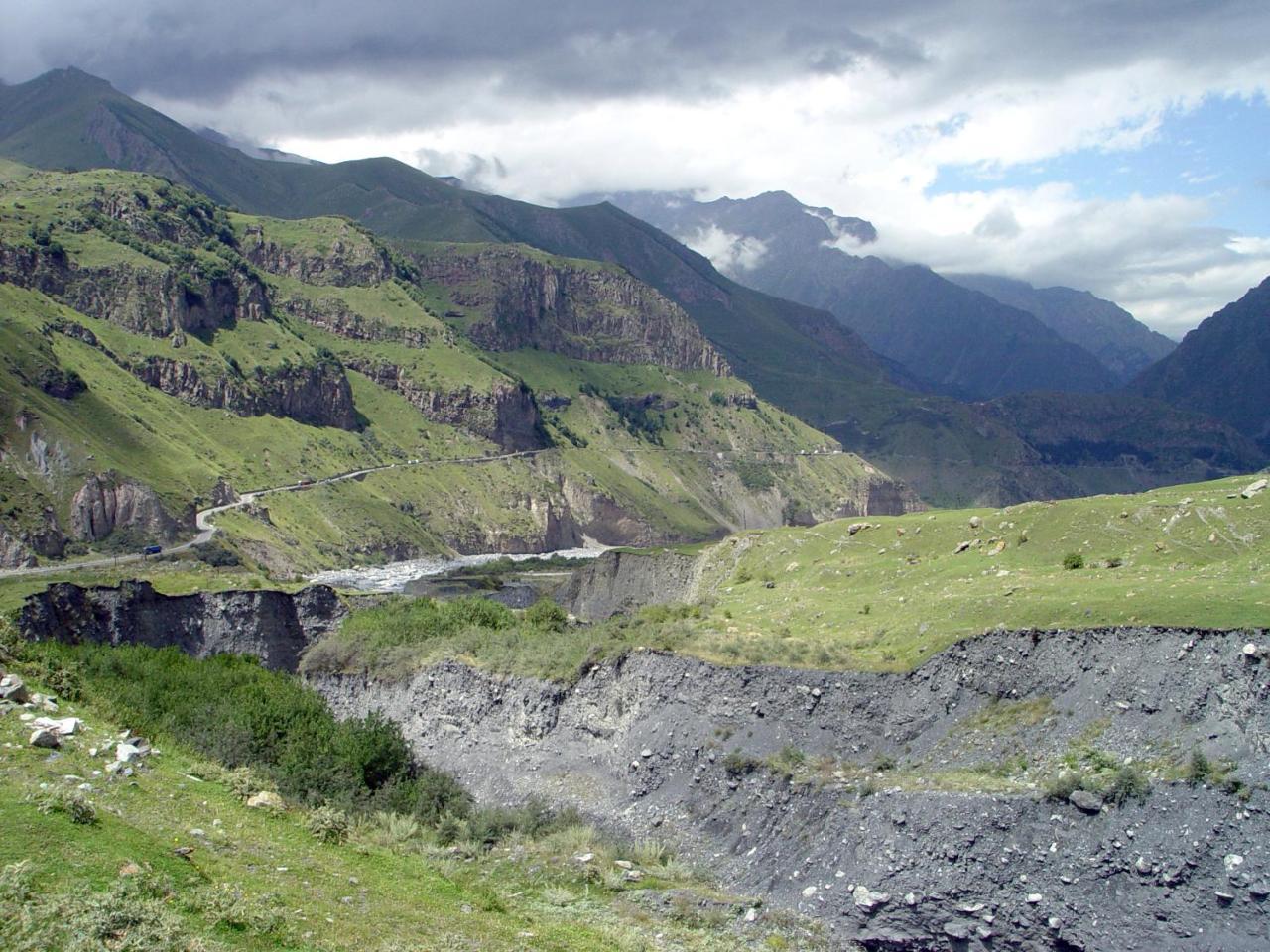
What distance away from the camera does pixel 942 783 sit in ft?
115

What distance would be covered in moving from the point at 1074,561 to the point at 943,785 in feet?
55.8

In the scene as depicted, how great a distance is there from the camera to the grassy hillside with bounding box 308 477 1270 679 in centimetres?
Result: 4091

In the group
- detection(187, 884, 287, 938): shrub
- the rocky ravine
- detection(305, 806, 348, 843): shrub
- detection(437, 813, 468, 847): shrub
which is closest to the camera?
detection(187, 884, 287, 938): shrub

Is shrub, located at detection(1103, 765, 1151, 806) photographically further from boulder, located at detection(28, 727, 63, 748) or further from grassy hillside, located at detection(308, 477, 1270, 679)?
boulder, located at detection(28, 727, 63, 748)

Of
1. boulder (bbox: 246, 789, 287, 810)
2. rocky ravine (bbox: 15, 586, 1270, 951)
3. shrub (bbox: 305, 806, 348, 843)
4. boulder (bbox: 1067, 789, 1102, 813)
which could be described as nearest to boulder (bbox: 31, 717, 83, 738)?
boulder (bbox: 246, 789, 287, 810)

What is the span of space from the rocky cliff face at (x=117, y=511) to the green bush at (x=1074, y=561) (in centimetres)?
11554

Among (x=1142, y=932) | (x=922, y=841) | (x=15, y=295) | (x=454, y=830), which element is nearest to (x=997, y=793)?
(x=922, y=841)

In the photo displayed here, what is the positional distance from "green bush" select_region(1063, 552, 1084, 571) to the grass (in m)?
23.3

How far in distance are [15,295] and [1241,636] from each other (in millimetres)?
187113

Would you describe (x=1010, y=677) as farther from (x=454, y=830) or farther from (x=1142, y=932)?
(x=454, y=830)

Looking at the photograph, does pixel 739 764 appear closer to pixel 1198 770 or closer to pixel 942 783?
pixel 942 783

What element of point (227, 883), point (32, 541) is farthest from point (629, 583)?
point (32, 541)

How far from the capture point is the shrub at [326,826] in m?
26.1

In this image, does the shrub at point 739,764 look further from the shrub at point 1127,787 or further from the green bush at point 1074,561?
the green bush at point 1074,561
